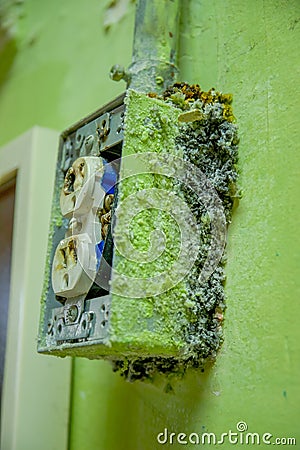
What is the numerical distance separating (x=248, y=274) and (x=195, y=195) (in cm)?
12

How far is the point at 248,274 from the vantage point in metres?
0.80

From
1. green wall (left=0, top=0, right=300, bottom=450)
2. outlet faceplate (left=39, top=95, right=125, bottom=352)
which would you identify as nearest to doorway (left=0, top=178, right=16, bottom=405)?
green wall (left=0, top=0, right=300, bottom=450)

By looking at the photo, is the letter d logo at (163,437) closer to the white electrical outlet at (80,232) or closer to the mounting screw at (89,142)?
the white electrical outlet at (80,232)

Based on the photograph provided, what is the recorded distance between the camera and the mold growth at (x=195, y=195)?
2.58 ft

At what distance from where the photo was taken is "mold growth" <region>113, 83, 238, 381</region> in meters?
0.79

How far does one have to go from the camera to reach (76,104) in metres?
1.24

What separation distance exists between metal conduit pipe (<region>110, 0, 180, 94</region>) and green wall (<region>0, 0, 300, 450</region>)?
0.04 metres

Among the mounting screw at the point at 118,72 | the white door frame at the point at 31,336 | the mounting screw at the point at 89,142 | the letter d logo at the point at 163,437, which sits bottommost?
the letter d logo at the point at 163,437

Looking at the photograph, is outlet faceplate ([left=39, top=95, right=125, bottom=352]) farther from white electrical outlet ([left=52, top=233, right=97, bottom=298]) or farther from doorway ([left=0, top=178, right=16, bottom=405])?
doorway ([left=0, top=178, right=16, bottom=405])

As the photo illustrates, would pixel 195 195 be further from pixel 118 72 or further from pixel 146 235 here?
pixel 118 72

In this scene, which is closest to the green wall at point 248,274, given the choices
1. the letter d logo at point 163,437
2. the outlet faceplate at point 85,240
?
the letter d logo at point 163,437

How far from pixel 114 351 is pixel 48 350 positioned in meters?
0.12

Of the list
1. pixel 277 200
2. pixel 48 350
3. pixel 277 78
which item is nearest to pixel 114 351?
pixel 48 350

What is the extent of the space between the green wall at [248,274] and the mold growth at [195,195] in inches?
0.6
